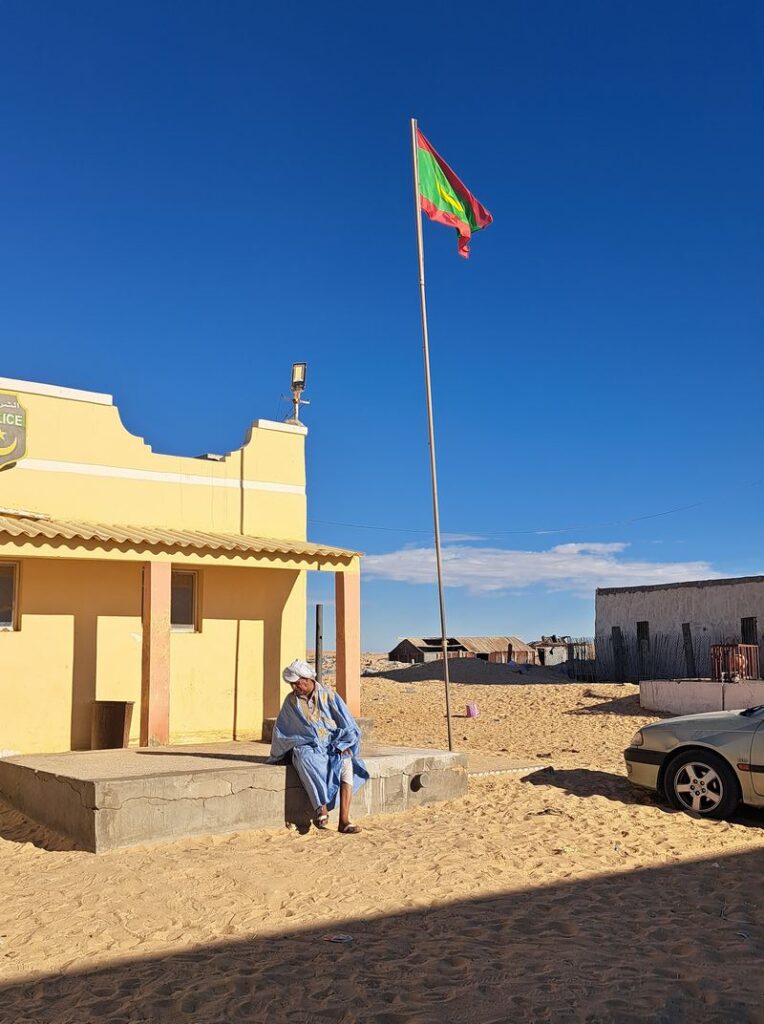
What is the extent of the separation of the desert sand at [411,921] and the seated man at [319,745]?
0.38 metres

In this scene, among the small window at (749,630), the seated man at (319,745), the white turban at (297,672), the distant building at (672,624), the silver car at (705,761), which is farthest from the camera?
the distant building at (672,624)

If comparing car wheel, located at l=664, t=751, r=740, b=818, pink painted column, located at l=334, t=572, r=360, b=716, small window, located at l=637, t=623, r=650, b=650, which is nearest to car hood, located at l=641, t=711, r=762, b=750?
car wheel, located at l=664, t=751, r=740, b=818

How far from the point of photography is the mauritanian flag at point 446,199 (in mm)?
13000

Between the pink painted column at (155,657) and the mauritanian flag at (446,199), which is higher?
the mauritanian flag at (446,199)

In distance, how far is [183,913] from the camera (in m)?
5.91

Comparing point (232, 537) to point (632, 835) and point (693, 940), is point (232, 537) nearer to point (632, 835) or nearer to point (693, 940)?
point (632, 835)

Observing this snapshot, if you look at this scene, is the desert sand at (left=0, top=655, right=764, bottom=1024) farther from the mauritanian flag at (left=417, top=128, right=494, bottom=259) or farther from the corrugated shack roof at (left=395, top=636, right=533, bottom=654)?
the corrugated shack roof at (left=395, top=636, right=533, bottom=654)

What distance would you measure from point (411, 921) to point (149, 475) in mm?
8495

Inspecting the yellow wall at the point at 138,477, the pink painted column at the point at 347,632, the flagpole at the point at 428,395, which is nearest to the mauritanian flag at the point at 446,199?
the flagpole at the point at 428,395

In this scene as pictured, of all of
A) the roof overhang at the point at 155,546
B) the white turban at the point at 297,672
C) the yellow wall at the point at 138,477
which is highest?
the yellow wall at the point at 138,477

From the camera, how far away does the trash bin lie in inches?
446

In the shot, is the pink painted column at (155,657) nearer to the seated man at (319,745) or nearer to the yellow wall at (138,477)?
the yellow wall at (138,477)

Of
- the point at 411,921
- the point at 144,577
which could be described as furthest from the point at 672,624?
the point at 411,921

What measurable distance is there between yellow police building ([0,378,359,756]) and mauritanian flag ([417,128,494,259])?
391cm
